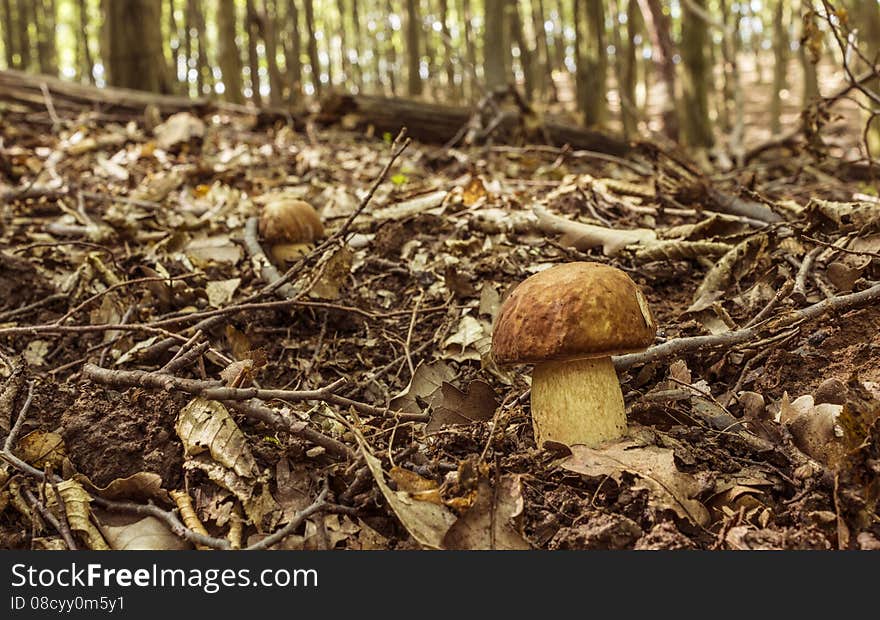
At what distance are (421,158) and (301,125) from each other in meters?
2.33

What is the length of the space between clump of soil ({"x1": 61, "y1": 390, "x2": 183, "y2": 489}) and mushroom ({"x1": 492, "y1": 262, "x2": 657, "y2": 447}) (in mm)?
1307

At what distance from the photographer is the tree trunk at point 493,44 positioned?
1016 centimetres

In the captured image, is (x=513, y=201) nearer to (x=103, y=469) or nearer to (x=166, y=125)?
(x=103, y=469)

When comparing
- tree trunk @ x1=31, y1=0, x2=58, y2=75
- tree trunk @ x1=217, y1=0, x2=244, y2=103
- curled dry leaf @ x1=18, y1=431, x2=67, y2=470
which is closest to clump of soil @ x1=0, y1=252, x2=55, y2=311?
curled dry leaf @ x1=18, y1=431, x2=67, y2=470

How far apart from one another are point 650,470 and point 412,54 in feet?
54.1

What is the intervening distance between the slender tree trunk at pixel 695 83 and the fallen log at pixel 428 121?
2285mm

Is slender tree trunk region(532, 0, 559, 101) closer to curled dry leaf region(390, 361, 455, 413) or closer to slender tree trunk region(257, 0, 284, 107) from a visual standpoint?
slender tree trunk region(257, 0, 284, 107)

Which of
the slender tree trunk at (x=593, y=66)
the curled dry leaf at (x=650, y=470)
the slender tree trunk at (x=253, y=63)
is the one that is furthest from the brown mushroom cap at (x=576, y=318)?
the slender tree trunk at (x=253, y=63)

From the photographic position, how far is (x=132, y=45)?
32.2 feet

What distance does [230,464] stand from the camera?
2.49 metres

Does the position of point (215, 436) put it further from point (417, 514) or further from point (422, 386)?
point (422, 386)

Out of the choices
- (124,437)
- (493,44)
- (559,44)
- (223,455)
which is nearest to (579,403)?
(223,455)

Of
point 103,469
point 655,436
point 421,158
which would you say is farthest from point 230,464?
point 421,158

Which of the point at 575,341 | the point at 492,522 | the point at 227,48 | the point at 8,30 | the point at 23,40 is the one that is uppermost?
the point at 8,30
